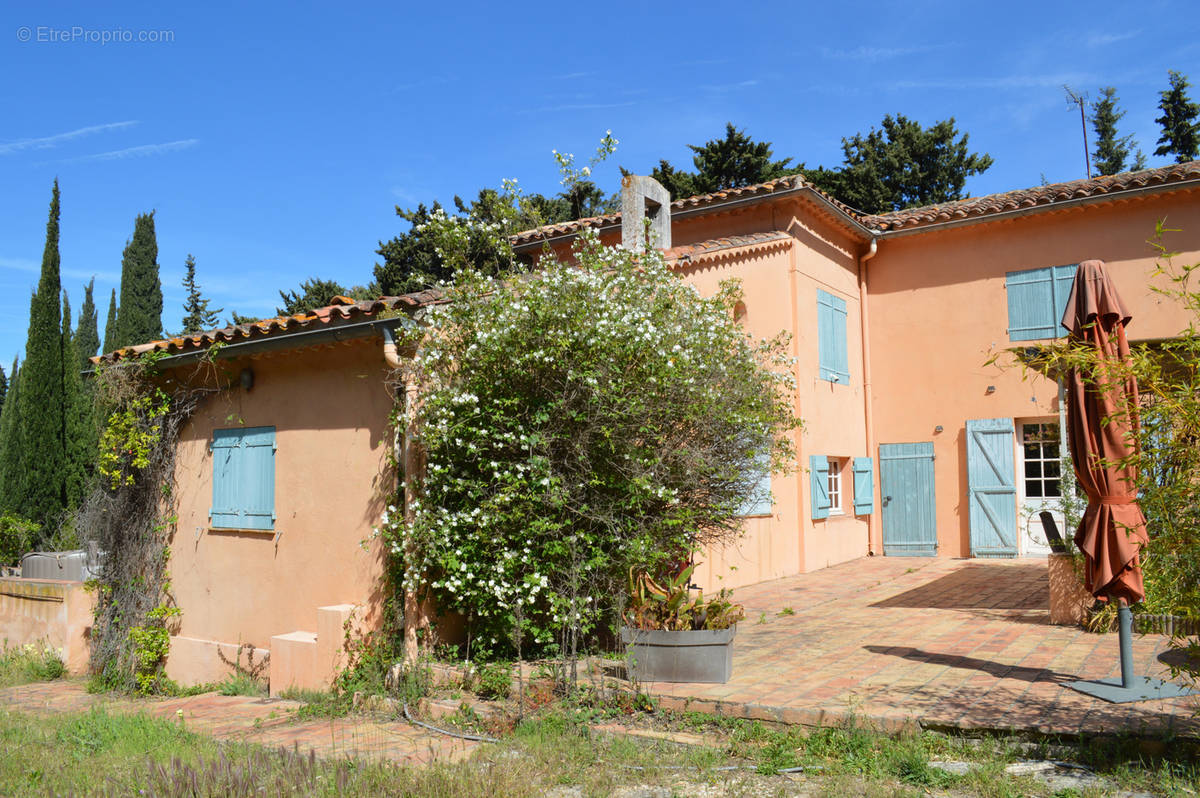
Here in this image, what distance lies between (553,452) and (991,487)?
9.33m

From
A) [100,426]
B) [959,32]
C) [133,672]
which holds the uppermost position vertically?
[959,32]

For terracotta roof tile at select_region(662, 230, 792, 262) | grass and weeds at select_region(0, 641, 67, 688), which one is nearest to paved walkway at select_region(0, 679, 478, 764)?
grass and weeds at select_region(0, 641, 67, 688)

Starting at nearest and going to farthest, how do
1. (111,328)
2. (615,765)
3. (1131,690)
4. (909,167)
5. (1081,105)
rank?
(615,765), (1131,690), (909,167), (1081,105), (111,328)

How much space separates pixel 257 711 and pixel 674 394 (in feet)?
13.4

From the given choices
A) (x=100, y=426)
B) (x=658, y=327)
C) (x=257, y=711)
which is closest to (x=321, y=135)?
(x=100, y=426)

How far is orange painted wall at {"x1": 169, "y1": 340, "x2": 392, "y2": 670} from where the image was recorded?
7070mm

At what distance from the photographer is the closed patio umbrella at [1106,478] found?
509 centimetres

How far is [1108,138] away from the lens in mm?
24766

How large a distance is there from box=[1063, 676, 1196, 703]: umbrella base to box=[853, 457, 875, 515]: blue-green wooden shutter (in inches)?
319

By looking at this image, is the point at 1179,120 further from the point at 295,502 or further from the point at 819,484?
the point at 295,502

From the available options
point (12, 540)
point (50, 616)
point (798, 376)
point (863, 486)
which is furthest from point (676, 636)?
point (12, 540)

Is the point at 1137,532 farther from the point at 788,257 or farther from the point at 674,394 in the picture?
the point at 788,257

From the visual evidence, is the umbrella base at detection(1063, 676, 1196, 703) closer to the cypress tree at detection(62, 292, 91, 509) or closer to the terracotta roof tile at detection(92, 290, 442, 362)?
the terracotta roof tile at detection(92, 290, 442, 362)

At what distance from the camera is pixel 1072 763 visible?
425cm
